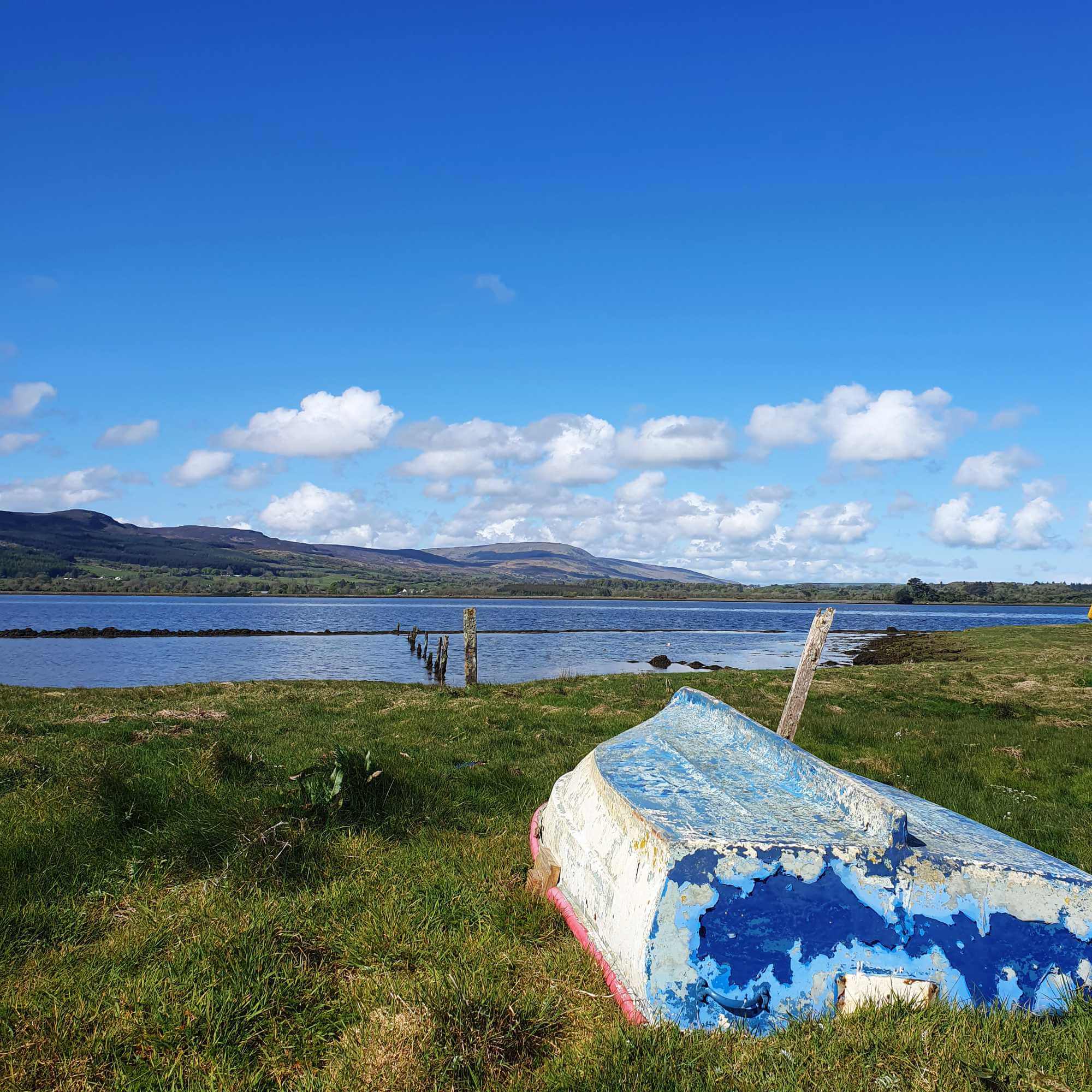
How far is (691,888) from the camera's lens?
3.73m

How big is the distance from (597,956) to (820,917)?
1.36 m

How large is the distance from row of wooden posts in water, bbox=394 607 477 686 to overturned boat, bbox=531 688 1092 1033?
62.7 feet

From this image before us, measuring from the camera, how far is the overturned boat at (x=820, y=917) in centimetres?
371

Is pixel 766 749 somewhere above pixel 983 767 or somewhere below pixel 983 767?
above

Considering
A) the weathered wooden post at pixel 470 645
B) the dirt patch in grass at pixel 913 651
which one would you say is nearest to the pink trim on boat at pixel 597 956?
the weathered wooden post at pixel 470 645

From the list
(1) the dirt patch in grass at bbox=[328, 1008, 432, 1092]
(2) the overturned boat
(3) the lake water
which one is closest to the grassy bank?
(1) the dirt patch in grass at bbox=[328, 1008, 432, 1092]

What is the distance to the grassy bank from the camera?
3350mm

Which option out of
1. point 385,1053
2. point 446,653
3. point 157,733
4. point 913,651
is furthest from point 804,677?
point 913,651

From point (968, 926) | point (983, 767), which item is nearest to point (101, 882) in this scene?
point (968, 926)

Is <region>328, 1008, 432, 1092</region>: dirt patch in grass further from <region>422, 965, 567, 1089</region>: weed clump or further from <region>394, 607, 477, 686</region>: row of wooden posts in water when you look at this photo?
<region>394, 607, 477, 686</region>: row of wooden posts in water

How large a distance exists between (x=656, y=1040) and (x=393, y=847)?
3.24 meters

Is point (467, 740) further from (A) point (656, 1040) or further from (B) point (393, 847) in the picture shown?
(A) point (656, 1040)

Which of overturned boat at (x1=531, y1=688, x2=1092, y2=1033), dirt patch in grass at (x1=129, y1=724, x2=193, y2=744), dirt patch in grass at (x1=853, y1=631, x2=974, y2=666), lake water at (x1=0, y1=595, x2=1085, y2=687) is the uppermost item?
overturned boat at (x1=531, y1=688, x2=1092, y2=1033)

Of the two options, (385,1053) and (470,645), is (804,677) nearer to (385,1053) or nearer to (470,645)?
(385,1053)
